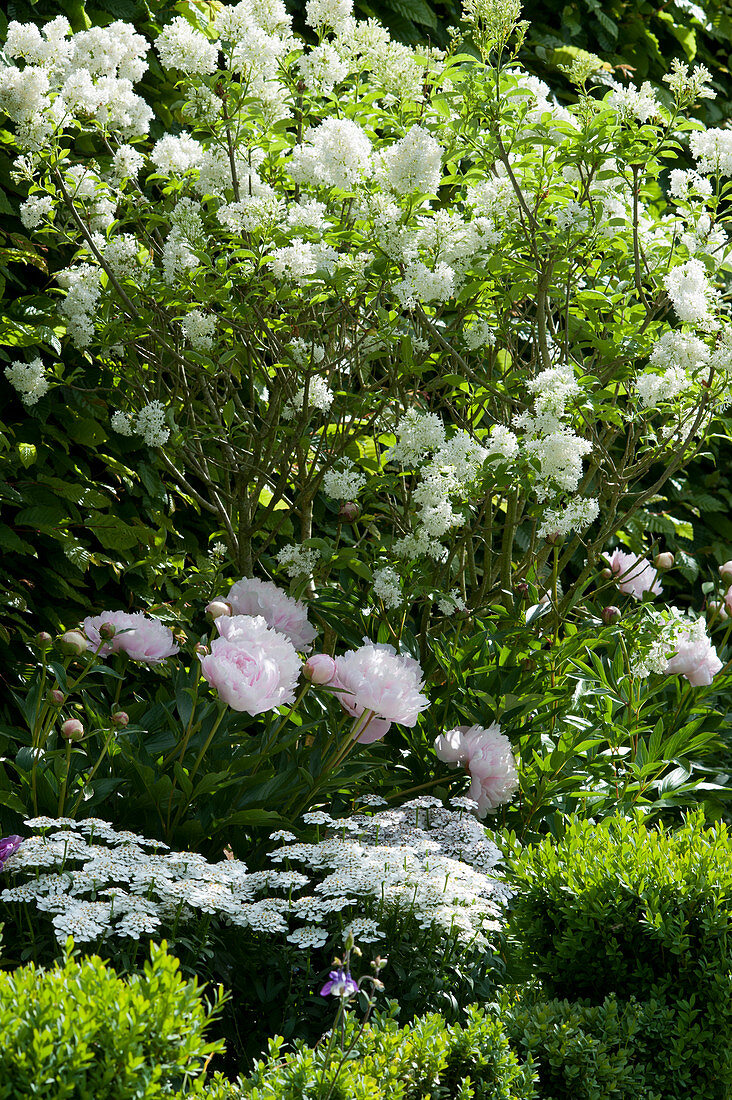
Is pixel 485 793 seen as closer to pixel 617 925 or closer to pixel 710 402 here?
pixel 617 925

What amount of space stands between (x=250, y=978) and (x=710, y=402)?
5.62ft

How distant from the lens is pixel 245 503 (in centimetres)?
298

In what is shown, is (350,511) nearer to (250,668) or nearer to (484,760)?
(484,760)

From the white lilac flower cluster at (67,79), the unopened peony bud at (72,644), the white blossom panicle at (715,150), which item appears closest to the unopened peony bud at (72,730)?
the unopened peony bud at (72,644)

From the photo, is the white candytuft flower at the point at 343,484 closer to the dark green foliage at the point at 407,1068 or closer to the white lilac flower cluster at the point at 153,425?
the white lilac flower cluster at the point at 153,425

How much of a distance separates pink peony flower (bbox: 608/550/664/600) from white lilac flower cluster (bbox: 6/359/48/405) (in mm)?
1691

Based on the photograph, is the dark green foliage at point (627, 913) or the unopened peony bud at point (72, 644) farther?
the unopened peony bud at point (72, 644)

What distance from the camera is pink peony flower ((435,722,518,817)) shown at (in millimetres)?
2232

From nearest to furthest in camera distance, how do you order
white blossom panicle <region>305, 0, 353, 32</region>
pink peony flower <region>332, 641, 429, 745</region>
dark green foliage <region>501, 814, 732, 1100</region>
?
dark green foliage <region>501, 814, 732, 1100</region> < pink peony flower <region>332, 641, 429, 745</region> < white blossom panicle <region>305, 0, 353, 32</region>

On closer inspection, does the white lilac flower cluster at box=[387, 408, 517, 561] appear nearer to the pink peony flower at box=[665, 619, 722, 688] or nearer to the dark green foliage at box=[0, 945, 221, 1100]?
the pink peony flower at box=[665, 619, 722, 688]

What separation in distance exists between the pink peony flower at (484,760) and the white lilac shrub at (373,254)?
1.33 feet

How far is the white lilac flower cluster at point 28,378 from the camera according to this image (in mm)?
2607

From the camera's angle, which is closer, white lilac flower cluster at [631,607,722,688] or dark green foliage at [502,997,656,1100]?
dark green foliage at [502,997,656,1100]

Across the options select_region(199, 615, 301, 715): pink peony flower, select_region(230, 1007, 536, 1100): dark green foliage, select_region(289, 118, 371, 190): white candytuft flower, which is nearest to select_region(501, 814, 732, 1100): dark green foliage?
select_region(230, 1007, 536, 1100): dark green foliage
